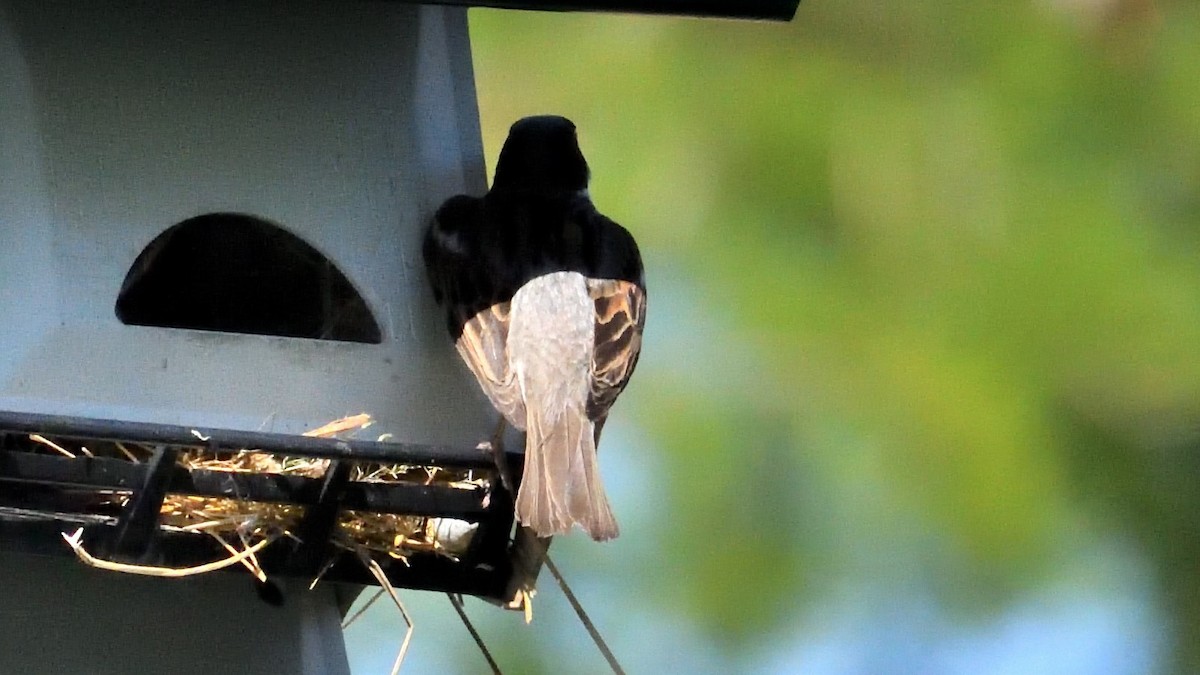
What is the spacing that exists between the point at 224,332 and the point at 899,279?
2823 millimetres

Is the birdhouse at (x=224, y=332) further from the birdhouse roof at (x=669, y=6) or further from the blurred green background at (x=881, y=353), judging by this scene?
the blurred green background at (x=881, y=353)

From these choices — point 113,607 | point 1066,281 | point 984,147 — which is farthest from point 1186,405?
point 113,607

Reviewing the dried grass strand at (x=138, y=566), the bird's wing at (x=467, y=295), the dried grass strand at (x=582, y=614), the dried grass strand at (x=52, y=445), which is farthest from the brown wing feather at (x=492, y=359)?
the dried grass strand at (x=52, y=445)

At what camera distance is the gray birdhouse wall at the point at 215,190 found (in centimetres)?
239

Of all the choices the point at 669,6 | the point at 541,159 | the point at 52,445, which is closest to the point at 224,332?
the point at 52,445

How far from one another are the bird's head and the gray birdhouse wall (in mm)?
465

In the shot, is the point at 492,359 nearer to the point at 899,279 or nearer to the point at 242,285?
the point at 242,285

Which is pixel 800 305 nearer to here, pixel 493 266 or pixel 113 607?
pixel 493 266

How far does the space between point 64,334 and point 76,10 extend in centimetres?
55

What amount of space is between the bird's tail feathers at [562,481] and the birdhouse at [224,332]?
0.23 feet

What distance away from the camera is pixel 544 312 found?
284 cm

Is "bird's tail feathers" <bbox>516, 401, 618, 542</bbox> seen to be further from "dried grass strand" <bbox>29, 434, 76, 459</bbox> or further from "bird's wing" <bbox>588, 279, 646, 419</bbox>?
"dried grass strand" <bbox>29, 434, 76, 459</bbox>

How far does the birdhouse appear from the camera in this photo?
2.27 m

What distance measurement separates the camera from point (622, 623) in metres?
4.86
